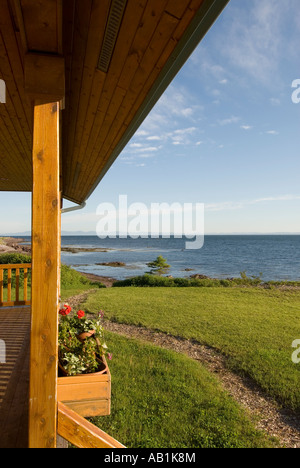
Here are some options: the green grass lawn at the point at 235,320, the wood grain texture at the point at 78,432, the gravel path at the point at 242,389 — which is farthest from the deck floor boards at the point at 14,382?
the green grass lawn at the point at 235,320

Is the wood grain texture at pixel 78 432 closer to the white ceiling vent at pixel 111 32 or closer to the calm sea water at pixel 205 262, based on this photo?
the white ceiling vent at pixel 111 32

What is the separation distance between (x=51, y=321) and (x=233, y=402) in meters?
3.34

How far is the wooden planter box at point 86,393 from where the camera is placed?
92.7 inches

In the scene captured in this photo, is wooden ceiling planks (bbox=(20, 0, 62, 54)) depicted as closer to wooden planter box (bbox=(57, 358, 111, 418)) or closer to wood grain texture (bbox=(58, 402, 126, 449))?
wood grain texture (bbox=(58, 402, 126, 449))

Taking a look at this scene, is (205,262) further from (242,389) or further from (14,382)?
(14,382)

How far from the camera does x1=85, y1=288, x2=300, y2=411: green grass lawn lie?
4.86 meters

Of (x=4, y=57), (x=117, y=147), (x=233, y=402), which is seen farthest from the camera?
(x=233, y=402)

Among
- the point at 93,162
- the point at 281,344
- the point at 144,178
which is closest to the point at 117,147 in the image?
the point at 93,162

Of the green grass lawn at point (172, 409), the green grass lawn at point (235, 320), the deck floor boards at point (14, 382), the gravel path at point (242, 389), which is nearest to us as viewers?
the deck floor boards at point (14, 382)

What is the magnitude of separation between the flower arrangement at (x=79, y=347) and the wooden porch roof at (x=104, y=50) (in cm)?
196

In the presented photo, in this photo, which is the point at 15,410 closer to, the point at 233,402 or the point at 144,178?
the point at 233,402

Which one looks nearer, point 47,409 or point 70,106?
point 47,409

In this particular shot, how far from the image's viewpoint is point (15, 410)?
2.41 meters

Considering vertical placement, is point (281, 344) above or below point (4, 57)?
below
